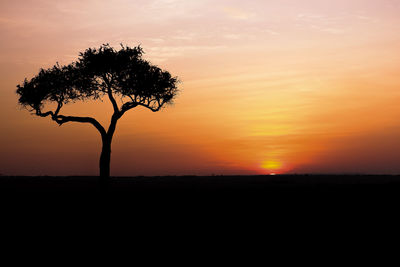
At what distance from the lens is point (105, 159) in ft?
159

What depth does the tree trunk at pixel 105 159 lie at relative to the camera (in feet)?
158

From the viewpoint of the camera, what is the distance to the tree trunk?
48.2 metres
